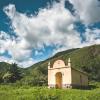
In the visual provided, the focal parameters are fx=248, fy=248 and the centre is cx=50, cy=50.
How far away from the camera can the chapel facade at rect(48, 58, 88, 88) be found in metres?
42.4

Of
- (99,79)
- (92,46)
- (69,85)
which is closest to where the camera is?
(69,85)

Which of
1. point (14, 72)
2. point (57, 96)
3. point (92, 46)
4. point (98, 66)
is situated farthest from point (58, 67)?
point (92, 46)

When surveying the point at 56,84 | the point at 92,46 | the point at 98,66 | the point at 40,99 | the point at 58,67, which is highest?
the point at 92,46

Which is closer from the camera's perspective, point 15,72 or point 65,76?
point 65,76

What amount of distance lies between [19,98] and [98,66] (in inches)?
2282

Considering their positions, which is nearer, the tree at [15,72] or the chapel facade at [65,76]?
the chapel facade at [65,76]

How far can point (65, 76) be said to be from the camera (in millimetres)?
42969

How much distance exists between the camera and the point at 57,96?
26219 millimetres

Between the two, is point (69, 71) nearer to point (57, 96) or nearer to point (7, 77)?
point (57, 96)

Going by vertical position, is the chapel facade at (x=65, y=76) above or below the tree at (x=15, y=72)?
below

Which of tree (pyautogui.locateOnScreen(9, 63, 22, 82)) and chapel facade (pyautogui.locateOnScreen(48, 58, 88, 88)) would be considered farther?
→ tree (pyautogui.locateOnScreen(9, 63, 22, 82))

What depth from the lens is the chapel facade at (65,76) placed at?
4238 centimetres

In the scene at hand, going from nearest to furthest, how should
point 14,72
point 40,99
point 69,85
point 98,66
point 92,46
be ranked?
point 40,99, point 69,85, point 14,72, point 98,66, point 92,46

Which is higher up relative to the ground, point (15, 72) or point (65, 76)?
point (15, 72)
